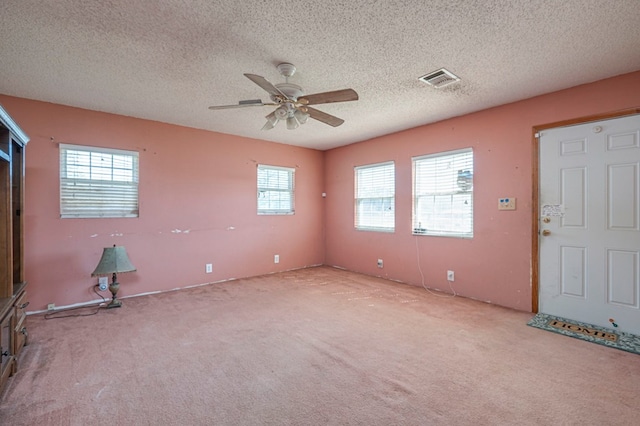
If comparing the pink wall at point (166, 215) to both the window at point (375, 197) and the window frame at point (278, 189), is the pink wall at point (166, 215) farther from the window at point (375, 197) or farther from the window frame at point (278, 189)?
the window at point (375, 197)

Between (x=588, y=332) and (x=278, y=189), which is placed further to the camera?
(x=278, y=189)

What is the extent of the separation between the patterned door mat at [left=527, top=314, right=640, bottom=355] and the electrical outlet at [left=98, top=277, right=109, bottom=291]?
4912 mm

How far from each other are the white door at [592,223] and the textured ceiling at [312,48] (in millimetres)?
597

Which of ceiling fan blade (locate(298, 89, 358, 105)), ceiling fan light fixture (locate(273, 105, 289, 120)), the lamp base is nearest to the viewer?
ceiling fan blade (locate(298, 89, 358, 105))

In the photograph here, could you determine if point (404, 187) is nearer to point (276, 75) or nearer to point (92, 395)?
point (276, 75)

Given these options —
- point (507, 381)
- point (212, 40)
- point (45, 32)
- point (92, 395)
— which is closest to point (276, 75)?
point (212, 40)

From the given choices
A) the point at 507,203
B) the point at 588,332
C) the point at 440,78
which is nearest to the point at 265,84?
the point at 440,78

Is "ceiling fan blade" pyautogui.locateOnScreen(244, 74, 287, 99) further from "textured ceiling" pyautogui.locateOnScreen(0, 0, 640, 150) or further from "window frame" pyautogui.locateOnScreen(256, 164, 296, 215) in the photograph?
"window frame" pyautogui.locateOnScreen(256, 164, 296, 215)

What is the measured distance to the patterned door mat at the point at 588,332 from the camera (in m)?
2.49

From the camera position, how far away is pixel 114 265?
3.42m

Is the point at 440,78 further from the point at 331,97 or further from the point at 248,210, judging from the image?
the point at 248,210

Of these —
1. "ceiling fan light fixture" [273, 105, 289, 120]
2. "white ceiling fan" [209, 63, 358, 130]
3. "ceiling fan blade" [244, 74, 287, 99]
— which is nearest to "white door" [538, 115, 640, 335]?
"white ceiling fan" [209, 63, 358, 130]

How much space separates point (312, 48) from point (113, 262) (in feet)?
10.6

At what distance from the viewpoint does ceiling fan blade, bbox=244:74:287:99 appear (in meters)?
2.08
